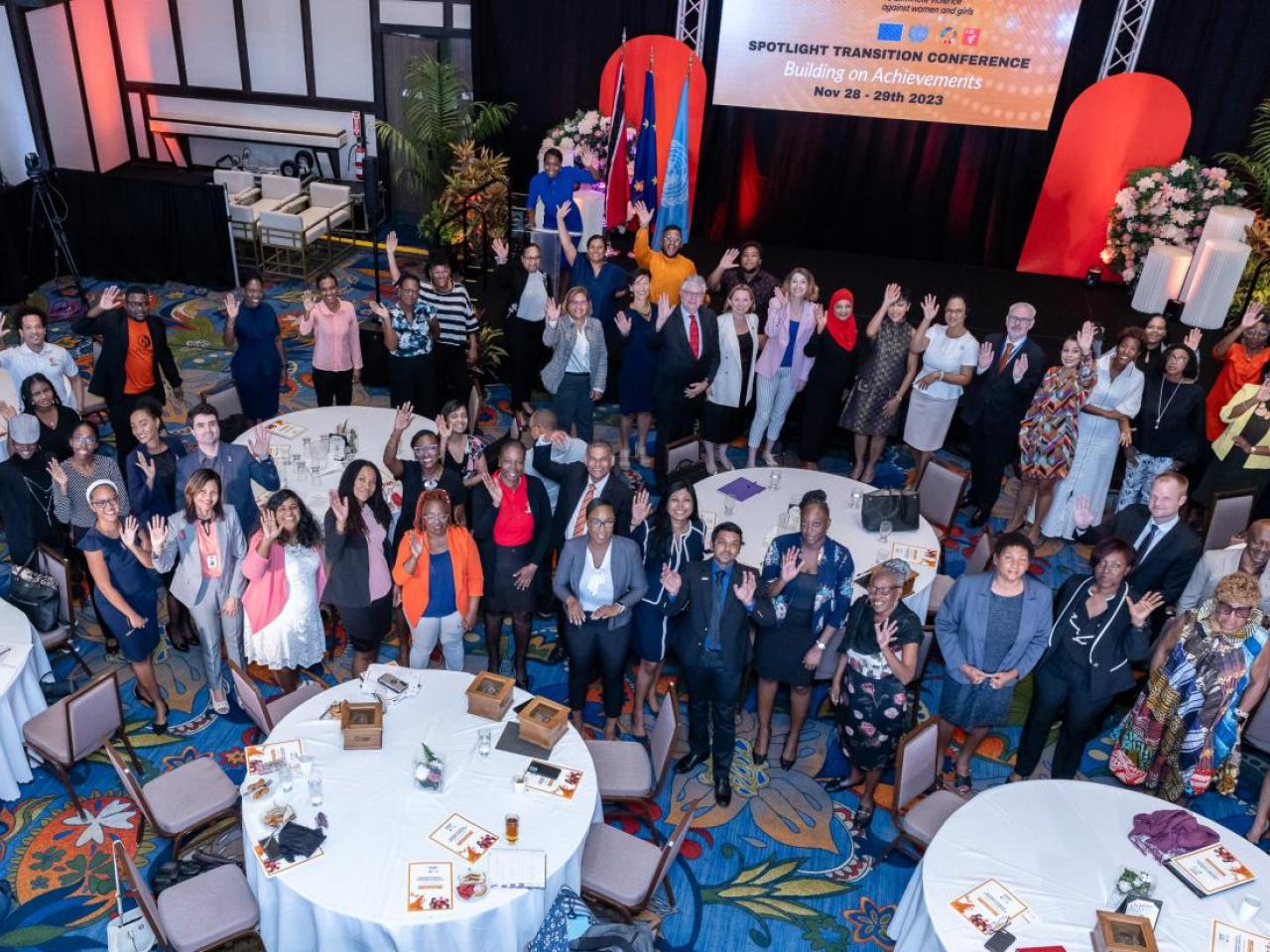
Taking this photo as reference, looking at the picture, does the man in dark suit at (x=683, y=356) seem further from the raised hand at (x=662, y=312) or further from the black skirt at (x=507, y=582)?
the black skirt at (x=507, y=582)

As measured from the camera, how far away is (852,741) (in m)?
5.55

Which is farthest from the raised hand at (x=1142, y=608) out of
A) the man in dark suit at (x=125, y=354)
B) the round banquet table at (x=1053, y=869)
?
the man in dark suit at (x=125, y=354)

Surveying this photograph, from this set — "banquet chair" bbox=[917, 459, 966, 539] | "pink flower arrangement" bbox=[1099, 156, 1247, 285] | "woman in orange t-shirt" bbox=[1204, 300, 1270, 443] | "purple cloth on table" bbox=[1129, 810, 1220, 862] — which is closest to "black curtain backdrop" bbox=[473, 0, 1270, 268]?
"pink flower arrangement" bbox=[1099, 156, 1247, 285]

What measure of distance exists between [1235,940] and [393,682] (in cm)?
383

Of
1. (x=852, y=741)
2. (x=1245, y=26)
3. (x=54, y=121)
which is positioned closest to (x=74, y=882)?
(x=852, y=741)

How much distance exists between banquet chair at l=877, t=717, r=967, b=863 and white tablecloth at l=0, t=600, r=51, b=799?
4404 mm

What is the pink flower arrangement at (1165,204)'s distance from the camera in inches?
421

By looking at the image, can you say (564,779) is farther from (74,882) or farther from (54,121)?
(54,121)

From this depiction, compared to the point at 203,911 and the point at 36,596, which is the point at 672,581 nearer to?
the point at 203,911

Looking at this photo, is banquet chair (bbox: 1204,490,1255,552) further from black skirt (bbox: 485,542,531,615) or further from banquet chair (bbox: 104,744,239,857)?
banquet chair (bbox: 104,744,239,857)

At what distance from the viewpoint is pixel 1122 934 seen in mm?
4133

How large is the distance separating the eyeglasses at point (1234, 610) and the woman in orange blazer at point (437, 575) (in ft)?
12.1

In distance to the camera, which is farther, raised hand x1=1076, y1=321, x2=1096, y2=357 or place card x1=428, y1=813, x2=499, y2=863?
raised hand x1=1076, y1=321, x2=1096, y2=357

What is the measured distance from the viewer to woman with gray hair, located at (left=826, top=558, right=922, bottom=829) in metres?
5.13
